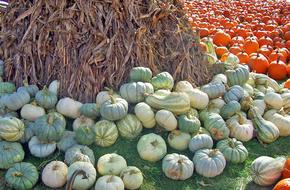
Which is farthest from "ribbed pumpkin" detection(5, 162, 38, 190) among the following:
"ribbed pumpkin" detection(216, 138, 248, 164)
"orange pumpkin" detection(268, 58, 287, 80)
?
"orange pumpkin" detection(268, 58, 287, 80)

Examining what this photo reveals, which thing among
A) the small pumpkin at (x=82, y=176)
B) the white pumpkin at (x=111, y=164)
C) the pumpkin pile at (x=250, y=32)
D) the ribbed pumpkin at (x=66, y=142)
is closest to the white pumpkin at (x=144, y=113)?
the white pumpkin at (x=111, y=164)

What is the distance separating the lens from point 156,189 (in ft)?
13.8

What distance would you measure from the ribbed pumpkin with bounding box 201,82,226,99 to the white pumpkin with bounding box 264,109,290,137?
667 mm

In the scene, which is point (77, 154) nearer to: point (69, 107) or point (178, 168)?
point (69, 107)

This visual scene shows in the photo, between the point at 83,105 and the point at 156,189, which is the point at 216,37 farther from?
the point at 156,189

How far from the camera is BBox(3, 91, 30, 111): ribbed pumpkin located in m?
4.92

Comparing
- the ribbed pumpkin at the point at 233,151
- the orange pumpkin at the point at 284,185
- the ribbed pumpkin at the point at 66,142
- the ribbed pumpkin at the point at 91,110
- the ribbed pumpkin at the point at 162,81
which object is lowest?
the ribbed pumpkin at the point at 233,151

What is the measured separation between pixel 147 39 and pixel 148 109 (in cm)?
104

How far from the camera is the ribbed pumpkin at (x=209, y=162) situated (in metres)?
4.38

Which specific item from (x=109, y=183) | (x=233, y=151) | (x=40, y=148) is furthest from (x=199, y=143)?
(x=40, y=148)

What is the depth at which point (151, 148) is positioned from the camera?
4539 mm

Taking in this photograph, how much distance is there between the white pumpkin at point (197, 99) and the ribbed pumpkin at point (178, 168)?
932 millimetres

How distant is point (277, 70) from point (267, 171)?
3615 mm

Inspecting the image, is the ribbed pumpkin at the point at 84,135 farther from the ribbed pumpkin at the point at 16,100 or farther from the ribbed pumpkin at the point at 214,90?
the ribbed pumpkin at the point at 214,90
